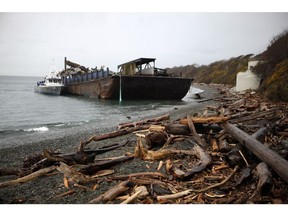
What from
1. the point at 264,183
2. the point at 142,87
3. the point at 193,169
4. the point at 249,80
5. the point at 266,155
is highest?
the point at 249,80

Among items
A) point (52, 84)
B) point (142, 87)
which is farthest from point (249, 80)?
point (52, 84)

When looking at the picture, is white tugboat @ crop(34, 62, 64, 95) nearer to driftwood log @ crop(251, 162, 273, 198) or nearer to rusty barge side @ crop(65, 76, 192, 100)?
rusty barge side @ crop(65, 76, 192, 100)

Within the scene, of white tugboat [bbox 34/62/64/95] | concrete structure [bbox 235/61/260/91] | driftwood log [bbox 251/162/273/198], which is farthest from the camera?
white tugboat [bbox 34/62/64/95]

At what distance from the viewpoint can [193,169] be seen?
3.57 metres

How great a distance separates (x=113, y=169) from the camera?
13.2 feet

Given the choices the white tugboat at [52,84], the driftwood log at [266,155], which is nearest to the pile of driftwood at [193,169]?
the driftwood log at [266,155]

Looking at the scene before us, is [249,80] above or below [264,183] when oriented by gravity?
above

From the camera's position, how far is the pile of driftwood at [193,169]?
2.91m

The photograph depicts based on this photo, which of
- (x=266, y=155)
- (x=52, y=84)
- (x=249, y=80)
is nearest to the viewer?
(x=266, y=155)

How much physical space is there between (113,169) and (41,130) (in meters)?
7.88

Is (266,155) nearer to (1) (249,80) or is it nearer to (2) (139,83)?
(1) (249,80)

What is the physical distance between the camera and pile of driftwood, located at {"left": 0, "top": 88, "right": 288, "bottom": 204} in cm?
291

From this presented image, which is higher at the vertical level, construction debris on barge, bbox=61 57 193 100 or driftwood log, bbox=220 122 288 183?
construction debris on barge, bbox=61 57 193 100

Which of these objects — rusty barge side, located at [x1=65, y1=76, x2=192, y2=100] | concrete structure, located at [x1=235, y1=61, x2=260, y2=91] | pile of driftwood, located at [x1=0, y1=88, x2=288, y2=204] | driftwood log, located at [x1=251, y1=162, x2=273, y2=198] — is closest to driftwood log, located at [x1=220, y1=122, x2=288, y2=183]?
pile of driftwood, located at [x1=0, y1=88, x2=288, y2=204]
